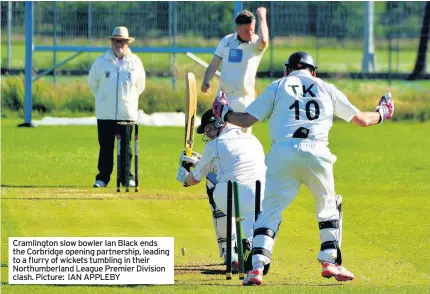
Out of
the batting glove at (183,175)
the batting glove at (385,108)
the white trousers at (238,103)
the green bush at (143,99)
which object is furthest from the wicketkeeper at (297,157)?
the green bush at (143,99)

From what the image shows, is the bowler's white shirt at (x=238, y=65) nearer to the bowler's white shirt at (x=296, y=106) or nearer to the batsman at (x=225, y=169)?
Result: the batsman at (x=225, y=169)

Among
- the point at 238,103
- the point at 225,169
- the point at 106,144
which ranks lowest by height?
the point at 106,144

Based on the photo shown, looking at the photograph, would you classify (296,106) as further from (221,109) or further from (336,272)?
(336,272)

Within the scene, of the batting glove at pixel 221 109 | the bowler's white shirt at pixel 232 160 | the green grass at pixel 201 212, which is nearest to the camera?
the batting glove at pixel 221 109

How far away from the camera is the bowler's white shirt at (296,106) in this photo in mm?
10062

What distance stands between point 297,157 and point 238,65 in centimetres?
486

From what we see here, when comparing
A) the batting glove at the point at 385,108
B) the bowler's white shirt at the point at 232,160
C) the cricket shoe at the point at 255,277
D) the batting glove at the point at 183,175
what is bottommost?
the cricket shoe at the point at 255,277

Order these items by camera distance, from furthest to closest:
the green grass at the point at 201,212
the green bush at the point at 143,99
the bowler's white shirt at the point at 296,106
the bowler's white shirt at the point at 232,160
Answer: the green bush at the point at 143,99, the bowler's white shirt at the point at 232,160, the green grass at the point at 201,212, the bowler's white shirt at the point at 296,106

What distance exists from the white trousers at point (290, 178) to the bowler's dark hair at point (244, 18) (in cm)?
468

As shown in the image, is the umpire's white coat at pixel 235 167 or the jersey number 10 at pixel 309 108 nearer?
the jersey number 10 at pixel 309 108

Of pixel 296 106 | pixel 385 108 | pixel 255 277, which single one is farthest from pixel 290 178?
pixel 385 108

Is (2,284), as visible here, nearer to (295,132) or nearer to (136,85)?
(295,132)

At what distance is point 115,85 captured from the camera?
16.4 metres

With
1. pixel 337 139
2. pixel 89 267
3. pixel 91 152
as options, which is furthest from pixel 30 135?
pixel 89 267
